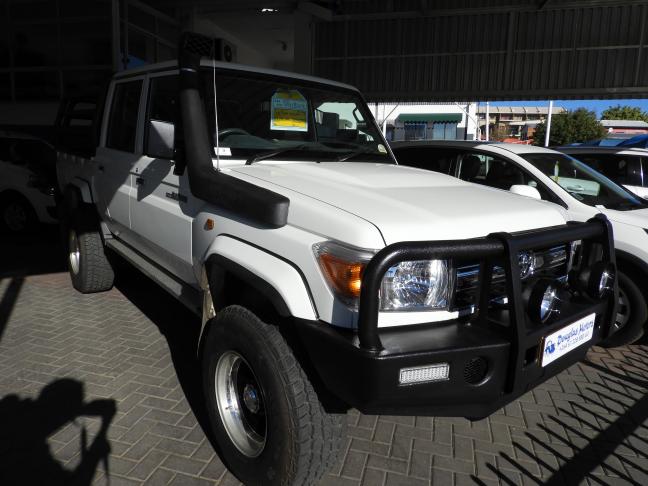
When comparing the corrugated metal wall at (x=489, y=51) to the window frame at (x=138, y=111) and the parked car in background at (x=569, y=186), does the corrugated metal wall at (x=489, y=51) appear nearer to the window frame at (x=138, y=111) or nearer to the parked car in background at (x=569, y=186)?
the parked car in background at (x=569, y=186)

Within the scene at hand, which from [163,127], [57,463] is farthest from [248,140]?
[57,463]

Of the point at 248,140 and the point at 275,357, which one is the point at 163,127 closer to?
the point at 248,140

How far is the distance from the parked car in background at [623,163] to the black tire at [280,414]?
5982 mm

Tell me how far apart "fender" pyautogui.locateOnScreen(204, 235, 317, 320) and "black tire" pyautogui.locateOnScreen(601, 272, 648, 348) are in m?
3.46

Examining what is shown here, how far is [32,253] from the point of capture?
7133 millimetres

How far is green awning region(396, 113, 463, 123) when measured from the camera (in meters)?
37.3

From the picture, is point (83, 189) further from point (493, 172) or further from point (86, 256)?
point (493, 172)

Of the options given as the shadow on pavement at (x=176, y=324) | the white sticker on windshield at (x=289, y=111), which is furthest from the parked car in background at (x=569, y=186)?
the shadow on pavement at (x=176, y=324)

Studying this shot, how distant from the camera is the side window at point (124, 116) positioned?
12.9 ft

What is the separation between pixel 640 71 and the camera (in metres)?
12.5

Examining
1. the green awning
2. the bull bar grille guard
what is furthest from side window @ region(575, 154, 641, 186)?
the green awning

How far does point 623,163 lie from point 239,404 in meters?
6.55

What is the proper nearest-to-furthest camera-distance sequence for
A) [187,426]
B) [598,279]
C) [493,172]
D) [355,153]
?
[598,279] → [187,426] → [355,153] → [493,172]

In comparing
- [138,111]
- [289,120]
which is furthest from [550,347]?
[138,111]
